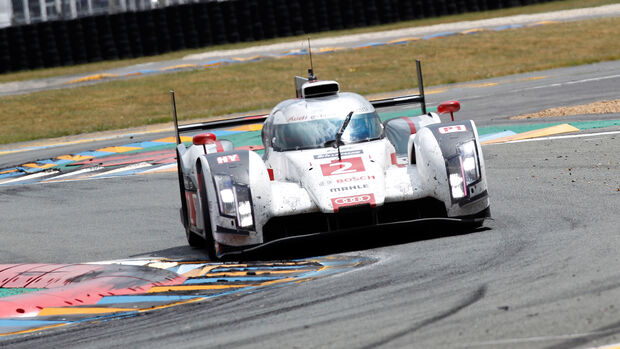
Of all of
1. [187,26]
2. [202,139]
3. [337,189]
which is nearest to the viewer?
[337,189]

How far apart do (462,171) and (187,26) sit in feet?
86.3

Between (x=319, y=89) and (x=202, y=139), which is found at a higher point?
(x=319, y=89)

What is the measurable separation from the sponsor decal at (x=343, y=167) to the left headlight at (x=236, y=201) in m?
0.73

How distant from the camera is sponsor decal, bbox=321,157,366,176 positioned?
8.73m

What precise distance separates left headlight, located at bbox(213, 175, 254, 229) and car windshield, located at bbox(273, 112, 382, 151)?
116 centimetres

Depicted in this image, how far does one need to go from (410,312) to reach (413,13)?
103 feet

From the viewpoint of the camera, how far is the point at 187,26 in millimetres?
33969

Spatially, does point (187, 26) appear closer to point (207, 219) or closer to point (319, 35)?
point (319, 35)

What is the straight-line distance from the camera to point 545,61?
27062 mm

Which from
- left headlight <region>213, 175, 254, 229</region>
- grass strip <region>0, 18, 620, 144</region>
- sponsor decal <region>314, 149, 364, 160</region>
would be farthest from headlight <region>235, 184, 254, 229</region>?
grass strip <region>0, 18, 620, 144</region>

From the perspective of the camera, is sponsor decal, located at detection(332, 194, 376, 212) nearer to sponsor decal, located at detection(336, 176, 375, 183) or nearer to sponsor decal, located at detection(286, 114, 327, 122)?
sponsor decal, located at detection(336, 176, 375, 183)

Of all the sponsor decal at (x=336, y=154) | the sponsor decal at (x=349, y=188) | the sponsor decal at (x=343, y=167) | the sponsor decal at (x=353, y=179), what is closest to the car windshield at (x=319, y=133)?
the sponsor decal at (x=336, y=154)

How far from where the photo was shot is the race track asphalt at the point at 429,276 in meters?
5.35

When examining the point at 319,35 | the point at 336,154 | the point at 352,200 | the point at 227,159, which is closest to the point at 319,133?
the point at 336,154
